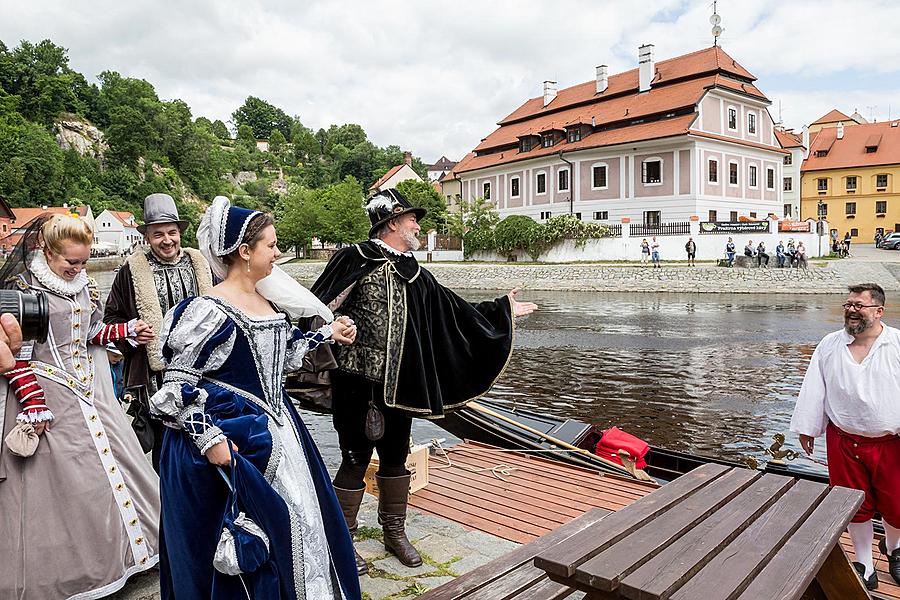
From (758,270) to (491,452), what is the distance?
1071 inches

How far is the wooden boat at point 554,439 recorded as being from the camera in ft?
18.5

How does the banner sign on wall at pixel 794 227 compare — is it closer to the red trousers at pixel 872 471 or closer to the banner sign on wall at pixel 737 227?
the banner sign on wall at pixel 737 227

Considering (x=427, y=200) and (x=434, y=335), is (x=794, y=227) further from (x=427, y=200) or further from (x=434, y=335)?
(x=434, y=335)

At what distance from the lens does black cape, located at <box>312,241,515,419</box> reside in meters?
3.64

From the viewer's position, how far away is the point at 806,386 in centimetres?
420

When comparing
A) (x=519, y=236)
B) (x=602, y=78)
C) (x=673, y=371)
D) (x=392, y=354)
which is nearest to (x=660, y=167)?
(x=519, y=236)

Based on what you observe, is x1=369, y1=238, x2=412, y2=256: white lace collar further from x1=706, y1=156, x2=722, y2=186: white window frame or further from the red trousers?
x1=706, y1=156, x2=722, y2=186: white window frame

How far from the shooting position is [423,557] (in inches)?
148

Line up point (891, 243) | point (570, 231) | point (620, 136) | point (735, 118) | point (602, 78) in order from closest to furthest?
point (570, 231), point (735, 118), point (620, 136), point (891, 243), point (602, 78)

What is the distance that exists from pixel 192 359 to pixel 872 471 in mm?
3779

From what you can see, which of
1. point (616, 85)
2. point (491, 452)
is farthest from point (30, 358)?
point (616, 85)

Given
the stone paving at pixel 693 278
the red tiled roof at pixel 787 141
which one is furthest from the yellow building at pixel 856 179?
the stone paving at pixel 693 278

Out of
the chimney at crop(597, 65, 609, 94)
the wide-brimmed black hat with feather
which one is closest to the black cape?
the wide-brimmed black hat with feather

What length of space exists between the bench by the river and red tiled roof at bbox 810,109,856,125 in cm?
7873
